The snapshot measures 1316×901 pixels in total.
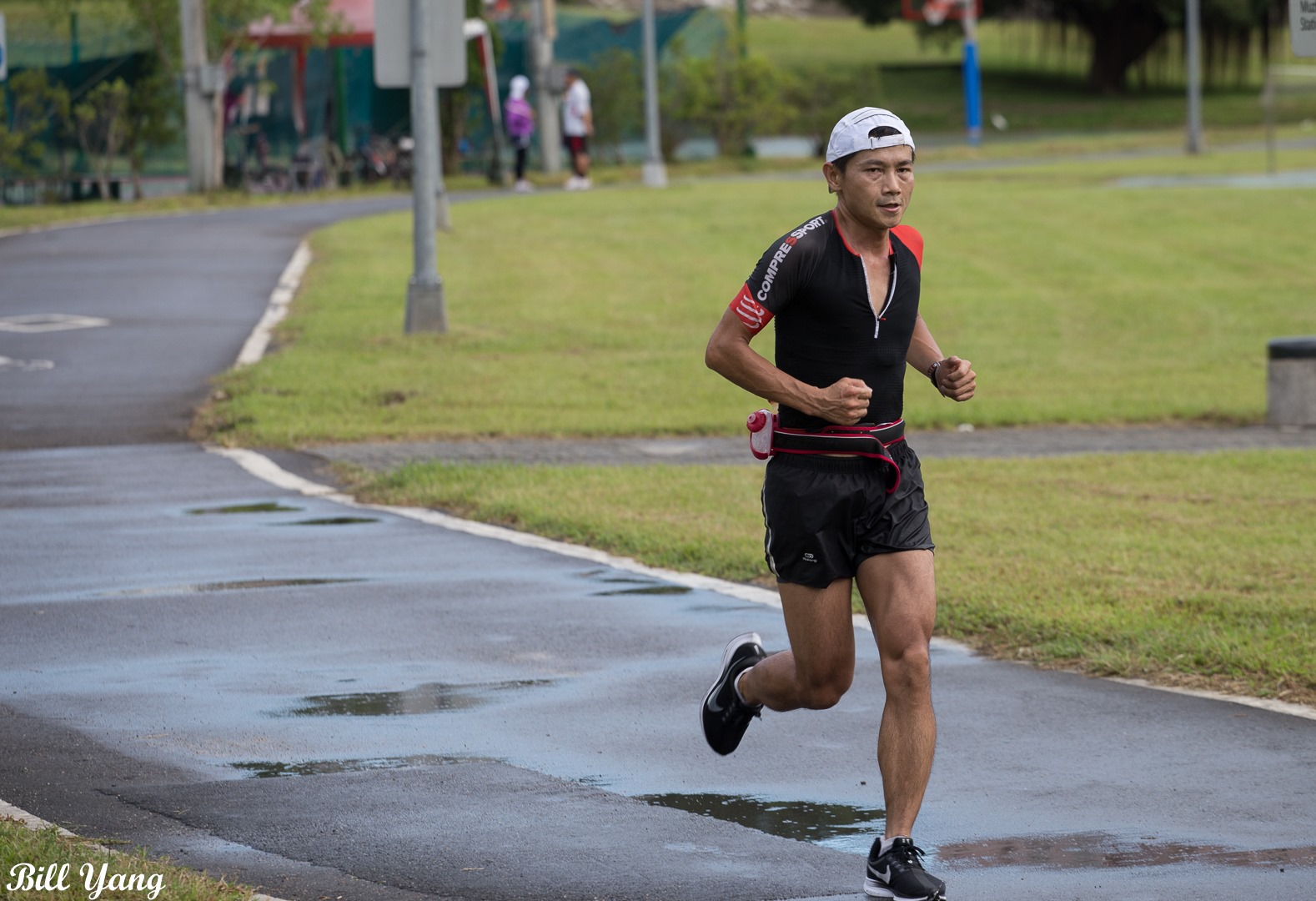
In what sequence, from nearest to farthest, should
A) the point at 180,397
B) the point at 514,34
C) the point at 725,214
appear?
the point at 180,397
the point at 725,214
the point at 514,34

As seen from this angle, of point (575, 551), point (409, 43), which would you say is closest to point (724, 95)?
point (409, 43)

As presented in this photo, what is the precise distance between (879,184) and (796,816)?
1.89 m

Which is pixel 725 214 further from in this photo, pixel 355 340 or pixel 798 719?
pixel 798 719

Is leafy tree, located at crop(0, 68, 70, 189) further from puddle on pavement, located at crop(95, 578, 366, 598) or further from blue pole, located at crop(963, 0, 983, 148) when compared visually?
puddle on pavement, located at crop(95, 578, 366, 598)

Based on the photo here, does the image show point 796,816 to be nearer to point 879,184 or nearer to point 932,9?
point 879,184

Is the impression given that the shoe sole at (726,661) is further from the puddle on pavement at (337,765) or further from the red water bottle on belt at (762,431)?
the red water bottle on belt at (762,431)

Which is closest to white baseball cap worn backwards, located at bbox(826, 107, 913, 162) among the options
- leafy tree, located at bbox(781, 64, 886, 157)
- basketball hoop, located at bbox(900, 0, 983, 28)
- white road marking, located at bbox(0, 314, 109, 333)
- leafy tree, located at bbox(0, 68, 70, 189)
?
white road marking, located at bbox(0, 314, 109, 333)

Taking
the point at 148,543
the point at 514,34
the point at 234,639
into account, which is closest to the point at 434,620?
the point at 234,639

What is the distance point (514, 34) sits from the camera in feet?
151

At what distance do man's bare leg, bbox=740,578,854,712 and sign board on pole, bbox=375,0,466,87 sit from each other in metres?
12.9

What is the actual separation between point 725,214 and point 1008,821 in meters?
24.3

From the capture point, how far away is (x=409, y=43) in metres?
18.4

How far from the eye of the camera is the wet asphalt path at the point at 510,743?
5652mm

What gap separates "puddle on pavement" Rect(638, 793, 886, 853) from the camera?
19.5 feet
